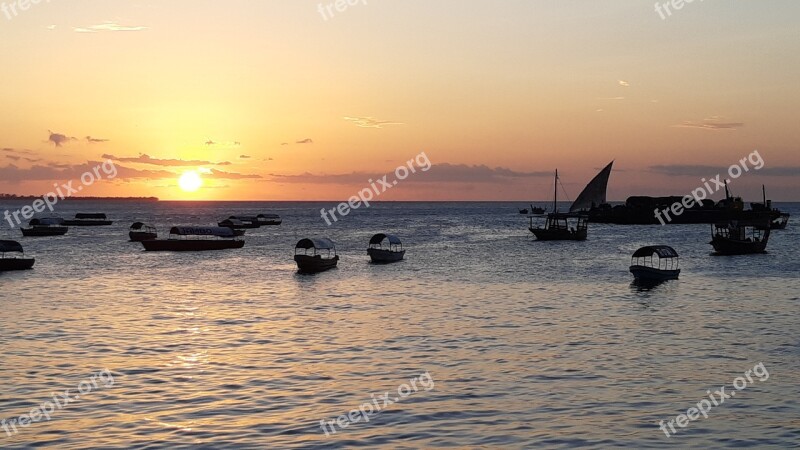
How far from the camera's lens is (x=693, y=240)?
144 meters

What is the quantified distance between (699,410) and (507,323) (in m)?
19.0

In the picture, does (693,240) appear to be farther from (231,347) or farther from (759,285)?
(231,347)

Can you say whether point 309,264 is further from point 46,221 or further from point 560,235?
point 46,221

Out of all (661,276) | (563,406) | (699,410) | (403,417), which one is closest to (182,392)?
(403,417)

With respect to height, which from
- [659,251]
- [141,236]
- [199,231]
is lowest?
[659,251]

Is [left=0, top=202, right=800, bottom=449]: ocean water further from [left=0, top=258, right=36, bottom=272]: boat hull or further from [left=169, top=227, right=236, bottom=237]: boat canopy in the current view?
[left=169, top=227, right=236, bottom=237]: boat canopy

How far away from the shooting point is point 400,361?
33062 mm

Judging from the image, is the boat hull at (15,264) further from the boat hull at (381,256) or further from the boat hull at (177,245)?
the boat hull at (381,256)

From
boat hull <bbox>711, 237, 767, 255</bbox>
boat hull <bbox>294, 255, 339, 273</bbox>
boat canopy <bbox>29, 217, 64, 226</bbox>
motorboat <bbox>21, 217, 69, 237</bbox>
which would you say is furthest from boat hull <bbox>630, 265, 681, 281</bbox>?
boat canopy <bbox>29, 217, 64, 226</bbox>
